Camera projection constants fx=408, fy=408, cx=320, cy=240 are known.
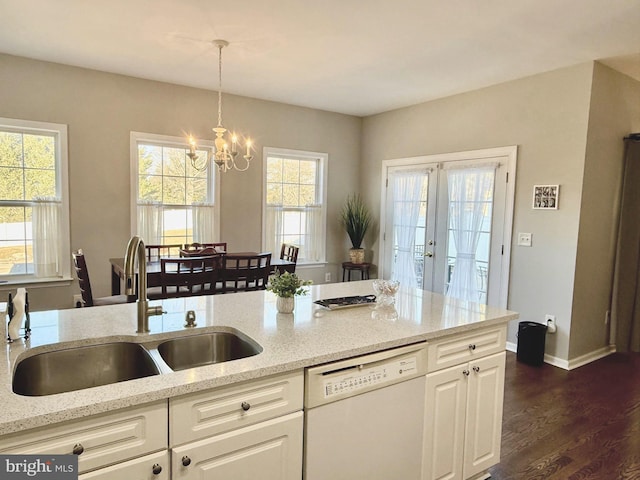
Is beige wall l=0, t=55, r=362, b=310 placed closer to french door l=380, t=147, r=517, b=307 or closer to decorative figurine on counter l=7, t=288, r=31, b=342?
french door l=380, t=147, r=517, b=307

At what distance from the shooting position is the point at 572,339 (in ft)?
12.9

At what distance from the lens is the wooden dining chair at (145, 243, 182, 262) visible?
4.46 meters

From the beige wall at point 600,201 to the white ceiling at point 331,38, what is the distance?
25 centimetres

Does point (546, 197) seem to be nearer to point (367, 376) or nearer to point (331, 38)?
point (331, 38)

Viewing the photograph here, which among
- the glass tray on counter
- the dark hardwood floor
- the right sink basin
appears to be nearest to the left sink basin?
the right sink basin

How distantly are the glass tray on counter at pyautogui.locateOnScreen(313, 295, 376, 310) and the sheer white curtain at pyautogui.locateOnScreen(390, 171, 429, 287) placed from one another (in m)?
3.23

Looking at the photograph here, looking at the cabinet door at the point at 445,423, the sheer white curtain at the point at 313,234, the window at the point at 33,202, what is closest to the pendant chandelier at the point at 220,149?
the sheer white curtain at the point at 313,234

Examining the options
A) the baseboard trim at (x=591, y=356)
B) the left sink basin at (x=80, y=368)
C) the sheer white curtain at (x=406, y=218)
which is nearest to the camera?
the left sink basin at (x=80, y=368)

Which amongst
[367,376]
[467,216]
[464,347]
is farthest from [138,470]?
[467,216]

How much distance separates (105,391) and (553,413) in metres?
3.10

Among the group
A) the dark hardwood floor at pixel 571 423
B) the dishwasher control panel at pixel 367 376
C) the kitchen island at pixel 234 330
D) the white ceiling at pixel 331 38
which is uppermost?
the white ceiling at pixel 331 38

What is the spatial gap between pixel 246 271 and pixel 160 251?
140 cm

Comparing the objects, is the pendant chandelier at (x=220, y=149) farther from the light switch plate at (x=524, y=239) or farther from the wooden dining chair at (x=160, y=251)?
the light switch plate at (x=524, y=239)

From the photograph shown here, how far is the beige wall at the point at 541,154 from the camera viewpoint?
3.81 m
